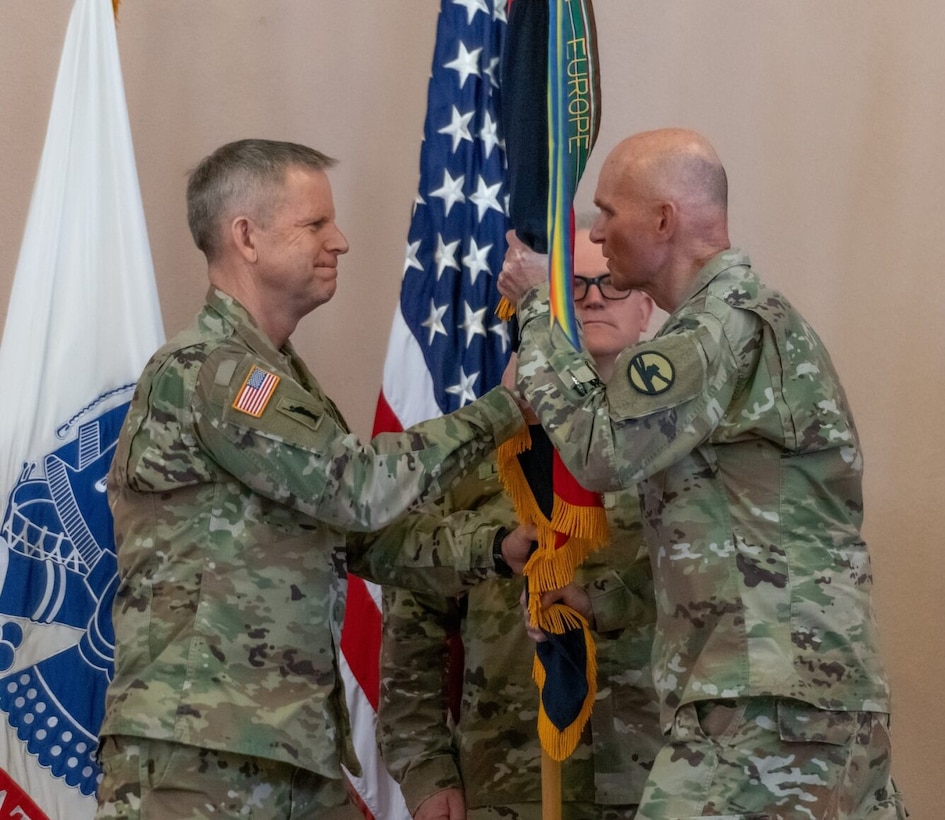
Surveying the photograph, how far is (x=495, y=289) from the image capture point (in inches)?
121

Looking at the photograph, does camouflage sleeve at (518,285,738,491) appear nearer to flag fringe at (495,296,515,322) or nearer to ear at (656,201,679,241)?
ear at (656,201,679,241)

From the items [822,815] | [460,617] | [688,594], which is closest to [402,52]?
[460,617]

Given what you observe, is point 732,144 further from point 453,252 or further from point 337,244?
point 337,244

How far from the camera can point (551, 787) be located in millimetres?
2465

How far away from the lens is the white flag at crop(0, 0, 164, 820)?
9.44 ft

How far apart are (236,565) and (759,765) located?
0.94 meters

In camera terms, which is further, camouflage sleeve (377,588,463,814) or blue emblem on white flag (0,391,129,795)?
blue emblem on white flag (0,391,129,795)

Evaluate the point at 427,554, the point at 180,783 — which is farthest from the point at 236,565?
the point at 427,554

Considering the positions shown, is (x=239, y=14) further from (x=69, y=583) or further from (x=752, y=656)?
(x=752, y=656)

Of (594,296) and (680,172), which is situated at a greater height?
(680,172)

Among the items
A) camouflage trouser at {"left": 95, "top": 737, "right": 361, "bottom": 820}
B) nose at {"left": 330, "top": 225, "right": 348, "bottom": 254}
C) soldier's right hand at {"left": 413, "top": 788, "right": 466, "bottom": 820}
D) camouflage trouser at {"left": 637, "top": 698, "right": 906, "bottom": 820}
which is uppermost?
nose at {"left": 330, "top": 225, "right": 348, "bottom": 254}

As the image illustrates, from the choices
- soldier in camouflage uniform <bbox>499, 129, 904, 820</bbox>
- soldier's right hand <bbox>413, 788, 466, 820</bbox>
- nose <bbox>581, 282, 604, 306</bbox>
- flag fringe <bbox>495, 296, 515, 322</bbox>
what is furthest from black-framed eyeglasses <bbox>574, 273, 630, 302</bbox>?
soldier's right hand <bbox>413, 788, 466, 820</bbox>

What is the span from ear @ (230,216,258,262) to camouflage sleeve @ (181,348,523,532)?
0.84 feet

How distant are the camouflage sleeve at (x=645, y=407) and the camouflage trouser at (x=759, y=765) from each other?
0.40 meters
